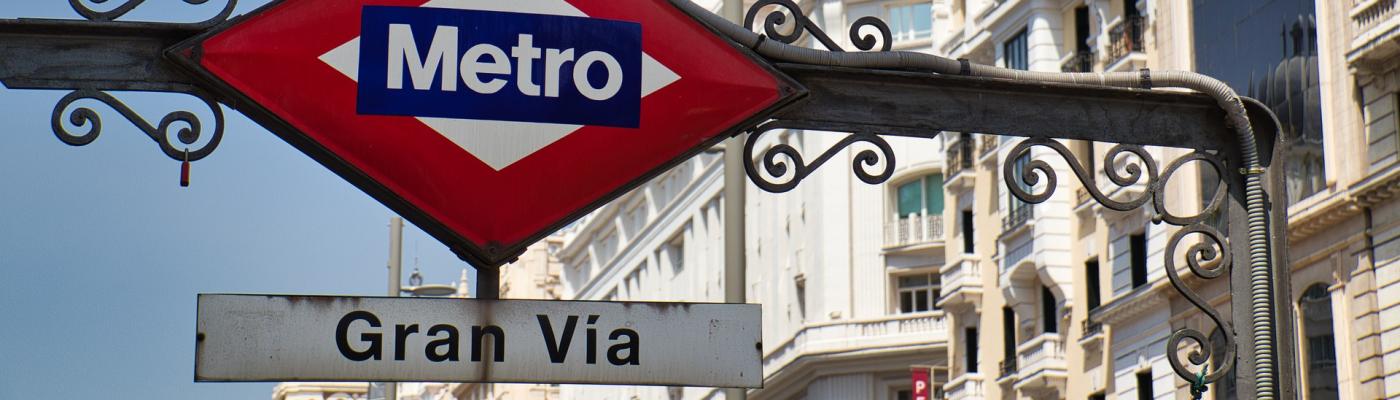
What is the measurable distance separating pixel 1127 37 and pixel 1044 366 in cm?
685

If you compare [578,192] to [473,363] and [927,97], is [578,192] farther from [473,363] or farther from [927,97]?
[927,97]

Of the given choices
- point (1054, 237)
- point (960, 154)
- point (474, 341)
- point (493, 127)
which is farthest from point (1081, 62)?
point (474, 341)

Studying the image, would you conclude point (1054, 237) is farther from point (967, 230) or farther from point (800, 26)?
point (800, 26)

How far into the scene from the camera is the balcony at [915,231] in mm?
58969

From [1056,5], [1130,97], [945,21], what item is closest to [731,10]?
[1130,97]

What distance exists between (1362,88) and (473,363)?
25.5m

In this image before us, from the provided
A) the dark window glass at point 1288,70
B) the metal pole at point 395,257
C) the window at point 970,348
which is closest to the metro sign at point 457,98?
the dark window glass at point 1288,70

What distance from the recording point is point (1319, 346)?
3078 cm

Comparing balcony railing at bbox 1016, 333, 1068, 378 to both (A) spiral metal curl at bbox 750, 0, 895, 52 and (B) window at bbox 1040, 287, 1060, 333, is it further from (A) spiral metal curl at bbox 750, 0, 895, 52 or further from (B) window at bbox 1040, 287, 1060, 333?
(A) spiral metal curl at bbox 750, 0, 895, 52

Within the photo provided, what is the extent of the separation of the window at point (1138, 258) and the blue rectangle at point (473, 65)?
3254 cm

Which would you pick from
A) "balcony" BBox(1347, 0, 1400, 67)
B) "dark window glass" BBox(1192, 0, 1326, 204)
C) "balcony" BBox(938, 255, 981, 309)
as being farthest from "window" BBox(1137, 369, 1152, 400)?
"balcony" BBox(938, 255, 981, 309)

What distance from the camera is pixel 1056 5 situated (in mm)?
42844

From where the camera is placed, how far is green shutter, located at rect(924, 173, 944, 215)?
193ft

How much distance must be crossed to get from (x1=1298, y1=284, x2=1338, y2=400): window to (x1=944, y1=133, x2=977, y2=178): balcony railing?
1699 cm
